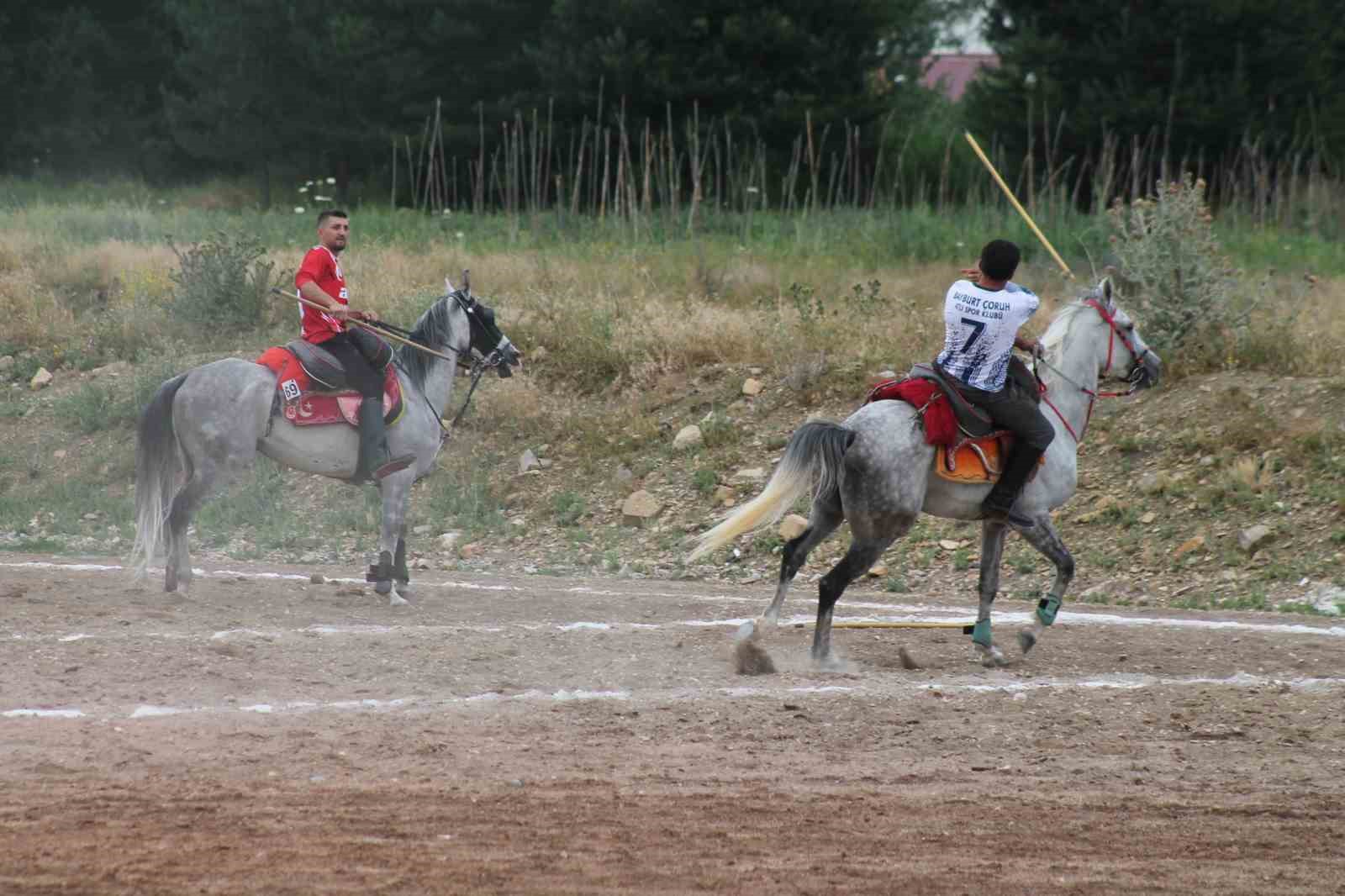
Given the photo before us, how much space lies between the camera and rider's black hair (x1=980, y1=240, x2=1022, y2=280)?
387 inches

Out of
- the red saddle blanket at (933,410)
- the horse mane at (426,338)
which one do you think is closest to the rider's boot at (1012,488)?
the red saddle blanket at (933,410)

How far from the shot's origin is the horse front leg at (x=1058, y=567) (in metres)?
10.5

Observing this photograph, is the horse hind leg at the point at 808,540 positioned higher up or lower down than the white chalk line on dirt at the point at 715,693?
higher up

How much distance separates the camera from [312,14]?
33.4 meters

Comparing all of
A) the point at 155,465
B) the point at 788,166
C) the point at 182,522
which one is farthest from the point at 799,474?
the point at 788,166

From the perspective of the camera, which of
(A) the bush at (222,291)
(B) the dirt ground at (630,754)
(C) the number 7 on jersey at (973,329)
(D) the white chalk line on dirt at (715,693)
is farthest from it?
(A) the bush at (222,291)

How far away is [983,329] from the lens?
994 cm

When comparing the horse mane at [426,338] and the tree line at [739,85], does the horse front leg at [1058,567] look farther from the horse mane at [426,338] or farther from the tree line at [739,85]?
the tree line at [739,85]

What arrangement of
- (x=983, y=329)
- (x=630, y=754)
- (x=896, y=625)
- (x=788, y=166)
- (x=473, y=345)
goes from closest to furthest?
1. (x=630, y=754)
2. (x=983, y=329)
3. (x=896, y=625)
4. (x=473, y=345)
5. (x=788, y=166)

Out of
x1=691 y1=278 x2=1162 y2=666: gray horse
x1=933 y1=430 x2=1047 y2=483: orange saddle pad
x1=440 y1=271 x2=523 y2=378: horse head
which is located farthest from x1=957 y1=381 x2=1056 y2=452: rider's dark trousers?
x1=440 y1=271 x2=523 y2=378: horse head

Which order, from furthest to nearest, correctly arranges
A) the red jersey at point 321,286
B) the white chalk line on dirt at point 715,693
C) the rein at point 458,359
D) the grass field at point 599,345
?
the grass field at point 599,345 → the rein at point 458,359 → the red jersey at point 321,286 → the white chalk line on dirt at point 715,693

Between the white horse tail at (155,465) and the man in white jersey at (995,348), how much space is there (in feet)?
17.9

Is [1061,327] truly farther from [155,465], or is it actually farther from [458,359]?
[155,465]

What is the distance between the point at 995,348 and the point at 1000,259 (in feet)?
1.76
